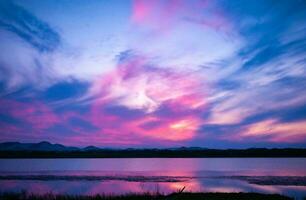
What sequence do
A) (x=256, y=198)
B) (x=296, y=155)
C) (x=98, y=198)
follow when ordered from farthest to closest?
(x=296, y=155) → (x=98, y=198) → (x=256, y=198)

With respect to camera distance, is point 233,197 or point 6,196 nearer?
point 233,197

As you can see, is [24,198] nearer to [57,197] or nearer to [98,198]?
[57,197]

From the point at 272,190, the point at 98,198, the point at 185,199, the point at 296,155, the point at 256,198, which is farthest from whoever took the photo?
the point at 296,155

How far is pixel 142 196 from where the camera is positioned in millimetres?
28141

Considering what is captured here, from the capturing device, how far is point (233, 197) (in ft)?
84.8

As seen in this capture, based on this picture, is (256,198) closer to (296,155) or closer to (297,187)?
(297,187)

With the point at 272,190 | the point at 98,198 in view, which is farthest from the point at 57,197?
the point at 272,190

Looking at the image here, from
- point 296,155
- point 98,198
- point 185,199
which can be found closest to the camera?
point 185,199

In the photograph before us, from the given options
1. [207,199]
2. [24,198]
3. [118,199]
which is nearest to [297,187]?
[207,199]

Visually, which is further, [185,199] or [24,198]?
[24,198]

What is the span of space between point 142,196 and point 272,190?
16.5 metres

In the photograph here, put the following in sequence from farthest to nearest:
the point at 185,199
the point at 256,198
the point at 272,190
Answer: the point at 272,190, the point at 256,198, the point at 185,199

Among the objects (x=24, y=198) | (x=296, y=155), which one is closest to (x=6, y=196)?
(x=24, y=198)

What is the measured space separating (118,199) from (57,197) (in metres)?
5.34
